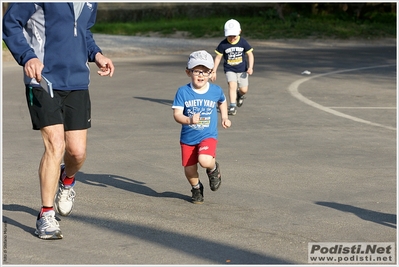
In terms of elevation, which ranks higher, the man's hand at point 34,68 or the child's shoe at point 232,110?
the man's hand at point 34,68

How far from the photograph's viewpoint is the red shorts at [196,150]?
24.5 ft

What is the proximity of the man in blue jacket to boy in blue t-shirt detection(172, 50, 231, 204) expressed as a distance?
122 cm

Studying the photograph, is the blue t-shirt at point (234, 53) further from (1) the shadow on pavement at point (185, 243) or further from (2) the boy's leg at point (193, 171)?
(1) the shadow on pavement at point (185, 243)

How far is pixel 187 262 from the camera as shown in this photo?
548cm

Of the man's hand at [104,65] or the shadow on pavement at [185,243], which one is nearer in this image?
the shadow on pavement at [185,243]

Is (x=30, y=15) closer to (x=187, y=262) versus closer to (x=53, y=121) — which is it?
(x=53, y=121)

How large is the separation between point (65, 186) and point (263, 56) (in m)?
18.9

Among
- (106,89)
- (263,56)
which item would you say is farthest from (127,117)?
(263,56)

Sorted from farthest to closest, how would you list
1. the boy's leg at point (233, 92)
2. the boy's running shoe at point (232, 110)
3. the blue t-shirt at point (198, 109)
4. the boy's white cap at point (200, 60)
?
the boy's leg at point (233, 92) < the boy's running shoe at point (232, 110) < the blue t-shirt at point (198, 109) < the boy's white cap at point (200, 60)

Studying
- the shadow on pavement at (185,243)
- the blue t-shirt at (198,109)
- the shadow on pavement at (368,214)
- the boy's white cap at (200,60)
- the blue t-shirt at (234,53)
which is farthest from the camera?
the blue t-shirt at (234,53)

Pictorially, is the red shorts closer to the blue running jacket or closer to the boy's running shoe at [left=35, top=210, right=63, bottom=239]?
the blue running jacket

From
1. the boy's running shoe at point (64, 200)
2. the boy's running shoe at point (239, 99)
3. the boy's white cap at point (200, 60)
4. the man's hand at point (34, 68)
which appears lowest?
the boy's running shoe at point (239, 99)

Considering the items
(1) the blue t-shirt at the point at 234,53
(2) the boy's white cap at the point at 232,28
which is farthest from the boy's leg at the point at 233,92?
(2) the boy's white cap at the point at 232,28

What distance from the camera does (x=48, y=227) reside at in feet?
19.8
